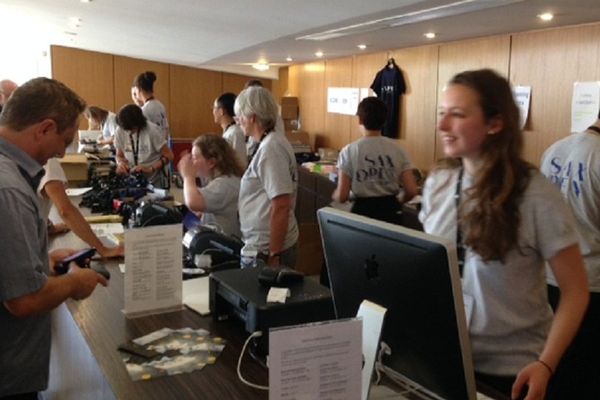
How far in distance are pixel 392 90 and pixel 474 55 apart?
1.24 m

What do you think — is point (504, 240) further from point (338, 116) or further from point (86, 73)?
point (86, 73)

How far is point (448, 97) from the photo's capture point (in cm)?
141

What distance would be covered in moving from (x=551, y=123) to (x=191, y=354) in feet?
11.7

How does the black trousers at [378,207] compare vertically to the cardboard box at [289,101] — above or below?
below

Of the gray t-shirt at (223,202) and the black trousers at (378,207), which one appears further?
the black trousers at (378,207)

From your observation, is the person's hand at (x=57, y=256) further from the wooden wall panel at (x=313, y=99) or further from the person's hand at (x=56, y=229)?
the wooden wall panel at (x=313, y=99)

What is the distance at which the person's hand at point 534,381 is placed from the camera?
4.01ft

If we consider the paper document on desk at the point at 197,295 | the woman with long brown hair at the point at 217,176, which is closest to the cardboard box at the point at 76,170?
the woman with long brown hair at the point at 217,176

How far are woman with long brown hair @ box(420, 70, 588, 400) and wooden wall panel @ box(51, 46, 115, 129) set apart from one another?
389 inches

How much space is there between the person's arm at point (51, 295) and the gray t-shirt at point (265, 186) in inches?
43.1

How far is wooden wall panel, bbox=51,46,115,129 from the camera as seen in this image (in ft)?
34.1

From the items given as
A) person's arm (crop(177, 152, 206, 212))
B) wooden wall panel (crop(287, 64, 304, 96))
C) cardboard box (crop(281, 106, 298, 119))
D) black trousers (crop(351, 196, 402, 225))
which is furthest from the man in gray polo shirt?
wooden wall panel (crop(287, 64, 304, 96))

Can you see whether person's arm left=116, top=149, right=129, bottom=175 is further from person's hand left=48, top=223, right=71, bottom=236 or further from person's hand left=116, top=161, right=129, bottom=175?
person's hand left=48, top=223, right=71, bottom=236

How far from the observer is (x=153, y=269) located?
1.81 m
